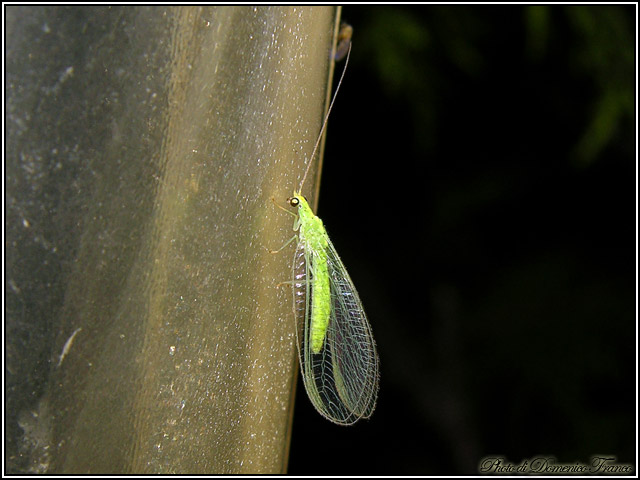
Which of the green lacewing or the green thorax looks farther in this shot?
the green lacewing

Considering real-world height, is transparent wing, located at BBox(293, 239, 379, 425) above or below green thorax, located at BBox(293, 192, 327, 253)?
below

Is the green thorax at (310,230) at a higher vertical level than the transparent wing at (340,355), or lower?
higher

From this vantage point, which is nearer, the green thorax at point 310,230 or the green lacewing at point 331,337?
the green thorax at point 310,230

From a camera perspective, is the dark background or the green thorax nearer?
the green thorax

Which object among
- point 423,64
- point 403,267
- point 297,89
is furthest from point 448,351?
point 297,89

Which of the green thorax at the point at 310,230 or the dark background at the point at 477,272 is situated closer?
the green thorax at the point at 310,230

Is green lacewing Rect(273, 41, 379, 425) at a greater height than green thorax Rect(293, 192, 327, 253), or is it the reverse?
green thorax Rect(293, 192, 327, 253)

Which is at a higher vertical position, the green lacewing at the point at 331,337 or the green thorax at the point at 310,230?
the green thorax at the point at 310,230
